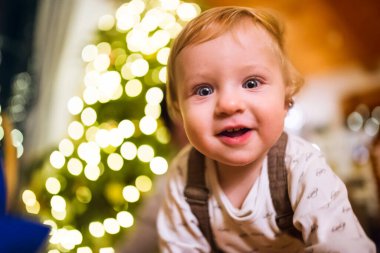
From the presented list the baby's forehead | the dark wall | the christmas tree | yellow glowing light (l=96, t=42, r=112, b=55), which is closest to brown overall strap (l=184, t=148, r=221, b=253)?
the baby's forehead

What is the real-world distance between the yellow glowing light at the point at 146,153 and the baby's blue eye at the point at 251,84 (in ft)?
2.95

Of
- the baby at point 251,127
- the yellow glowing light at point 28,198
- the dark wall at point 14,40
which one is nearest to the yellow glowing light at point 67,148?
the yellow glowing light at point 28,198

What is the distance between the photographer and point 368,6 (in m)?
2.14

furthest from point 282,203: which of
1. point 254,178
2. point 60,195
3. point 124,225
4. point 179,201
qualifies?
point 60,195

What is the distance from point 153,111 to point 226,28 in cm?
90

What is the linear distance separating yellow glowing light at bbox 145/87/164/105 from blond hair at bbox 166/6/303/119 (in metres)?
0.81

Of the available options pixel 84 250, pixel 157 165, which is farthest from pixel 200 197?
pixel 84 250

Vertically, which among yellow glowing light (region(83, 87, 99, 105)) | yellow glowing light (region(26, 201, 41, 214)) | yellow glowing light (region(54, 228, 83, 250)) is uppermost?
yellow glowing light (region(83, 87, 99, 105))

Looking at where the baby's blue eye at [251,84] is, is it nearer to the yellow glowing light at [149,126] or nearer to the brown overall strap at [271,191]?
the brown overall strap at [271,191]

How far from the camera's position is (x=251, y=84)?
19.8 inches

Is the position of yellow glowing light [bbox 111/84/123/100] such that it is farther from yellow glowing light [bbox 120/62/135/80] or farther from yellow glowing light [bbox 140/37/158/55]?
yellow glowing light [bbox 140/37/158/55]

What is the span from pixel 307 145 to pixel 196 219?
23 cm

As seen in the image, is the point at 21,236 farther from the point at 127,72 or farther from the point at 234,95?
the point at 127,72

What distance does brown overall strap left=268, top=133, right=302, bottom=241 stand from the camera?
566 millimetres
